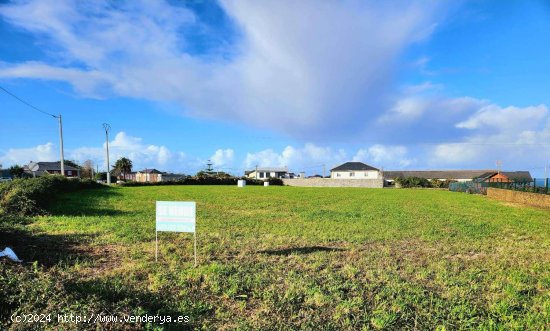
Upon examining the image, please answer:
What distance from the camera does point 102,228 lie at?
915 cm

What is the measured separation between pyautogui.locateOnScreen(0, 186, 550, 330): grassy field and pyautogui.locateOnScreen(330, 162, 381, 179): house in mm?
65154

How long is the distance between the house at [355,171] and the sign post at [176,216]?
7059cm

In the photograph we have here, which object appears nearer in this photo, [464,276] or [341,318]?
[341,318]

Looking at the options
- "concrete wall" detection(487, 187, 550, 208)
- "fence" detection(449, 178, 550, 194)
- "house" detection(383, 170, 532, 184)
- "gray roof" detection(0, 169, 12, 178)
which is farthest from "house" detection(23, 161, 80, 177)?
"concrete wall" detection(487, 187, 550, 208)

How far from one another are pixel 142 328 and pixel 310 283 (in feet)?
7.56

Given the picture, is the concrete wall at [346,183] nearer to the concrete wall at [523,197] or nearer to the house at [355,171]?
the house at [355,171]

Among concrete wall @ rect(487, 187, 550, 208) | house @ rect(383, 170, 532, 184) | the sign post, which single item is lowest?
concrete wall @ rect(487, 187, 550, 208)

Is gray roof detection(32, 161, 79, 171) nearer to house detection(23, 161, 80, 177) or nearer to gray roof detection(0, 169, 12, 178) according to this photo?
house detection(23, 161, 80, 177)

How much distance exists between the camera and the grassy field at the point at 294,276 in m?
3.88

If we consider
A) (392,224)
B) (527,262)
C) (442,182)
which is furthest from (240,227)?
(442,182)

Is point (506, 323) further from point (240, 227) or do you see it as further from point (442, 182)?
point (442, 182)

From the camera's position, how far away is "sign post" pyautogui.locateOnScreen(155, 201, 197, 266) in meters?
5.87

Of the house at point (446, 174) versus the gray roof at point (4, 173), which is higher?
the gray roof at point (4, 173)

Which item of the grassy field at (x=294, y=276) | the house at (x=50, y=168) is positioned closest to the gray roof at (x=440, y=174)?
the house at (x=50, y=168)
